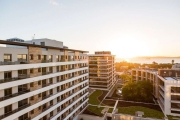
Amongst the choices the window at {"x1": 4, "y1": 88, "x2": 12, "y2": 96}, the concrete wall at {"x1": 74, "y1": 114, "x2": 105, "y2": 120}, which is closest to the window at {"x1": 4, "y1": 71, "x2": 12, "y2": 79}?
the window at {"x1": 4, "y1": 88, "x2": 12, "y2": 96}

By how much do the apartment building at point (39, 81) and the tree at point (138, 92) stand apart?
22.2 m

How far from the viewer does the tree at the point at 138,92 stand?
57.4m

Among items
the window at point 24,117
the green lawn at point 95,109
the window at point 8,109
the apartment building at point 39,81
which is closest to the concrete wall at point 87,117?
the apartment building at point 39,81

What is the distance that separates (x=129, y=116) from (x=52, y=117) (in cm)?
2307

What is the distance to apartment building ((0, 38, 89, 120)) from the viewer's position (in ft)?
73.4

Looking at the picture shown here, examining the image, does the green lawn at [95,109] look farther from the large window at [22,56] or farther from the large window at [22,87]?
the large window at [22,56]

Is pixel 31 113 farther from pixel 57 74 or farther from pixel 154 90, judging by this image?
pixel 154 90

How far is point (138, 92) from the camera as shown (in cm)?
5791

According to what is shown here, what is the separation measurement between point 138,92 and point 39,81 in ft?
142

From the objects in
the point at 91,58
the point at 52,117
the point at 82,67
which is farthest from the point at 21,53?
the point at 91,58

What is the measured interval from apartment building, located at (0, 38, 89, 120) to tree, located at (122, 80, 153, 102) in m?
22.2

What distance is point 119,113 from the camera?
4459 centimetres

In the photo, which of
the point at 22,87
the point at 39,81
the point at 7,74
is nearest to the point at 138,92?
the point at 39,81

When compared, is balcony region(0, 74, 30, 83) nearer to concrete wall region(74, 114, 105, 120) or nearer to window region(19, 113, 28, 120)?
window region(19, 113, 28, 120)
